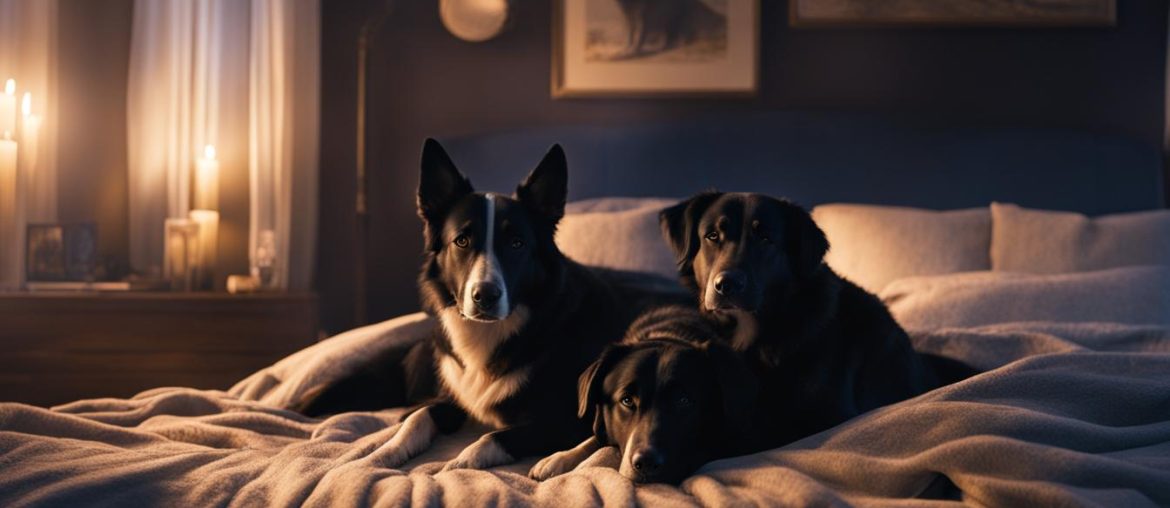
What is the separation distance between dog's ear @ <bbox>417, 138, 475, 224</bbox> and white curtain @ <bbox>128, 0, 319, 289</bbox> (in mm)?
2135

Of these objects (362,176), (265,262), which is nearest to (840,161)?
(362,176)

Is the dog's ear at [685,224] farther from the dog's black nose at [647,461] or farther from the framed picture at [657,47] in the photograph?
the framed picture at [657,47]

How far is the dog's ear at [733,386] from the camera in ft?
6.08

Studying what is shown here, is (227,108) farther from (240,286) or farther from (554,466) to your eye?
(554,466)

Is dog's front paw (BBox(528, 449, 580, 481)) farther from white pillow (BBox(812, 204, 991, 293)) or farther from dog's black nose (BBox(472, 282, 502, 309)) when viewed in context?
white pillow (BBox(812, 204, 991, 293))

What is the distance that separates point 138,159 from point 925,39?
3.42m

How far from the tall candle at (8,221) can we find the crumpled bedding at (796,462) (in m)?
2.19

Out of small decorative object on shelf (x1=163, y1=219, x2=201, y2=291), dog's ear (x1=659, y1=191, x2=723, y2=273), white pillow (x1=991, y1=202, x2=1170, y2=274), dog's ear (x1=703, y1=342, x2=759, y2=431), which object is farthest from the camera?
small decorative object on shelf (x1=163, y1=219, x2=201, y2=291)

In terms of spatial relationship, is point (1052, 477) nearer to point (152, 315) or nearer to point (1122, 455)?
point (1122, 455)

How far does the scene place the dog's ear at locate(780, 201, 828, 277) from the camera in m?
2.18

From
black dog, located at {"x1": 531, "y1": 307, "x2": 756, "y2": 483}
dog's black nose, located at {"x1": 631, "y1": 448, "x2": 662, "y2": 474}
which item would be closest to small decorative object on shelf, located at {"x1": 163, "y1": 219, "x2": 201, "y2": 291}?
black dog, located at {"x1": 531, "y1": 307, "x2": 756, "y2": 483}

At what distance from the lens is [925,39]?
4.44 metres

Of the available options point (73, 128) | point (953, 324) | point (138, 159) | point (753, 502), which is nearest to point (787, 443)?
point (753, 502)

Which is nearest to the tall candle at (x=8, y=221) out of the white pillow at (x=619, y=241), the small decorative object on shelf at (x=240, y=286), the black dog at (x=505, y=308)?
the small decorative object on shelf at (x=240, y=286)
